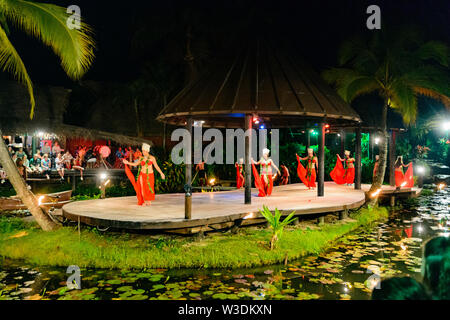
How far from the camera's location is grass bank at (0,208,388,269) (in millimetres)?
7996

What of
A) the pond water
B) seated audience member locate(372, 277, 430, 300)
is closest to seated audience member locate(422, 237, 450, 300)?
seated audience member locate(372, 277, 430, 300)

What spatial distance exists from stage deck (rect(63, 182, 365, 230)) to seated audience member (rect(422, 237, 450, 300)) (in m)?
6.69

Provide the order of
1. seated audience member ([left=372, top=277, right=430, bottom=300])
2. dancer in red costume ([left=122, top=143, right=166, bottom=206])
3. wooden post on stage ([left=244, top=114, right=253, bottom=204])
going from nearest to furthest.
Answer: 1. seated audience member ([left=372, top=277, right=430, bottom=300])
2. dancer in red costume ([left=122, top=143, right=166, bottom=206])
3. wooden post on stage ([left=244, top=114, right=253, bottom=204])

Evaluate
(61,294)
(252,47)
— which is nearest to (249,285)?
(61,294)

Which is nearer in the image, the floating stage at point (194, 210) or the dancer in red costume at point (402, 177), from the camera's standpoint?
the floating stage at point (194, 210)

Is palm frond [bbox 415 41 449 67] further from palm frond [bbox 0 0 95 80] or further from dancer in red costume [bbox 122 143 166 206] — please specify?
palm frond [bbox 0 0 95 80]

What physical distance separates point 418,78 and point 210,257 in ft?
37.5

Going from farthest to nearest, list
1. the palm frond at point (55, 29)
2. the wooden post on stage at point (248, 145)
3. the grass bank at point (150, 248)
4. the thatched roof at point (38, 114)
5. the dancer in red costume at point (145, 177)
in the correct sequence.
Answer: the thatched roof at point (38, 114), the wooden post on stage at point (248, 145), the dancer in red costume at point (145, 177), the palm frond at point (55, 29), the grass bank at point (150, 248)

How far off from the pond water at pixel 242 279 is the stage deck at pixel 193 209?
1219 millimetres

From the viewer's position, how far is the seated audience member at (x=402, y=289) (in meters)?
2.15

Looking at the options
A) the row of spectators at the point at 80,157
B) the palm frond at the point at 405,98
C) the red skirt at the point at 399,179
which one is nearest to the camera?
the palm frond at the point at 405,98

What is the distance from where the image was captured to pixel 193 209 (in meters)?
10.3

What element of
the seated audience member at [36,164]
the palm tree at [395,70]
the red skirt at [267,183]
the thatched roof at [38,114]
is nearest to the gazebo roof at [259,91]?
the red skirt at [267,183]

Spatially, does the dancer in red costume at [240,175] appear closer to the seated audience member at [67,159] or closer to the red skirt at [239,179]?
the red skirt at [239,179]
